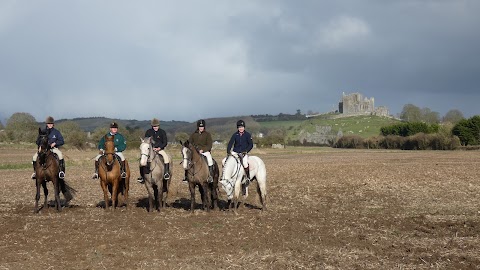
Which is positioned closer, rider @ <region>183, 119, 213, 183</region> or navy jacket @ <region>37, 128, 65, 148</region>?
rider @ <region>183, 119, 213, 183</region>

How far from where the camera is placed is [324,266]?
9.41 m

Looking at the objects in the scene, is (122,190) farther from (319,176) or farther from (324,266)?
(319,176)

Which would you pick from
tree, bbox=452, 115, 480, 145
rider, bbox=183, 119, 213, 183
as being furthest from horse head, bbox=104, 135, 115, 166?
tree, bbox=452, 115, 480, 145

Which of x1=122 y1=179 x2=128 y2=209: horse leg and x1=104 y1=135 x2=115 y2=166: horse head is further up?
x1=104 y1=135 x2=115 y2=166: horse head

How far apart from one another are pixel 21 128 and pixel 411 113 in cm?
10178

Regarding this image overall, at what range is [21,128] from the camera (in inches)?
3504

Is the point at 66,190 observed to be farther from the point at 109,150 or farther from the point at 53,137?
the point at 109,150

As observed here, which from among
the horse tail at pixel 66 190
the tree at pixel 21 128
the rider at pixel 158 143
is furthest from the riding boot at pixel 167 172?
the tree at pixel 21 128

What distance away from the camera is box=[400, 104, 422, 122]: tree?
→ 5394 inches

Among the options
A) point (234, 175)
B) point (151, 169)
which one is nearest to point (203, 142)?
point (234, 175)

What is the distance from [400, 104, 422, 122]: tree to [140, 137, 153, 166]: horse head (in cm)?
12911

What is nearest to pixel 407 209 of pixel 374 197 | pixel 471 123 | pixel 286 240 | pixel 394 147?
pixel 374 197

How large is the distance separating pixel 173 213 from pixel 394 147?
84.4 meters

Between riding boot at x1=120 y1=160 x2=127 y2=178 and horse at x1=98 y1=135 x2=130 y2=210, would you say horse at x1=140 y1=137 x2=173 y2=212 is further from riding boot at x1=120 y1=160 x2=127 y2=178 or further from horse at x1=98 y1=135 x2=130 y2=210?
horse at x1=98 y1=135 x2=130 y2=210
